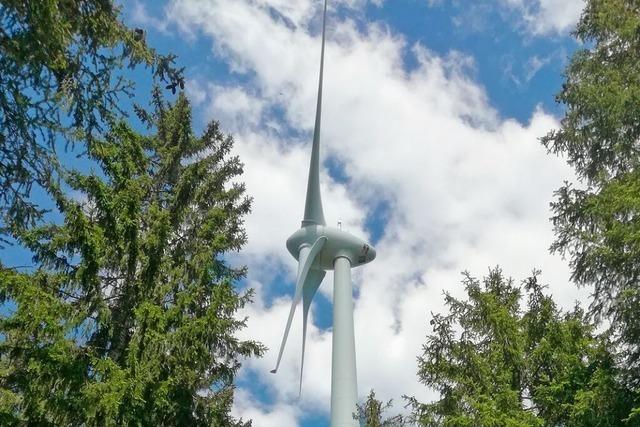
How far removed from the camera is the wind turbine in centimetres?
1539

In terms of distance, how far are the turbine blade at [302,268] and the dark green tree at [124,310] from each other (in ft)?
9.53

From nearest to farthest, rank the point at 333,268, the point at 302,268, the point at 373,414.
→ the point at 373,414
the point at 302,268
the point at 333,268

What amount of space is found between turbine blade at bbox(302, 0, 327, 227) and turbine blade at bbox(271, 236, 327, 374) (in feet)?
2.50

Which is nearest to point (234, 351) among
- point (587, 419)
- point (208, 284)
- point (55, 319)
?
point (208, 284)

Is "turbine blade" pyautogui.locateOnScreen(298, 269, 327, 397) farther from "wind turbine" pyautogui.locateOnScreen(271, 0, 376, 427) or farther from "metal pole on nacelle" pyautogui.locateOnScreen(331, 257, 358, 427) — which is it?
"metal pole on nacelle" pyautogui.locateOnScreen(331, 257, 358, 427)

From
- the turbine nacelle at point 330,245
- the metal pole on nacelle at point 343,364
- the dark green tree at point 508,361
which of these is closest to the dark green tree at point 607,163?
the dark green tree at point 508,361

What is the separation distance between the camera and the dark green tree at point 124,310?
33.3ft

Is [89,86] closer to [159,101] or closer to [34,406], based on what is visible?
[34,406]

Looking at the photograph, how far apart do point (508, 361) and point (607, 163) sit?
4.53 m

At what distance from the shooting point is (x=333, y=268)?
2034 centimetres

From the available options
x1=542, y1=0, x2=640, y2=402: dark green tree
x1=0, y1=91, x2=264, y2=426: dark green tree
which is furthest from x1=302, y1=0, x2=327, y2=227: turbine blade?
x1=542, y1=0, x2=640, y2=402: dark green tree

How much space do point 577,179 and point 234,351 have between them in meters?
8.07

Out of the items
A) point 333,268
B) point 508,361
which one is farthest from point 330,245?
point 508,361

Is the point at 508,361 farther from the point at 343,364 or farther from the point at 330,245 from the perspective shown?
the point at 330,245
